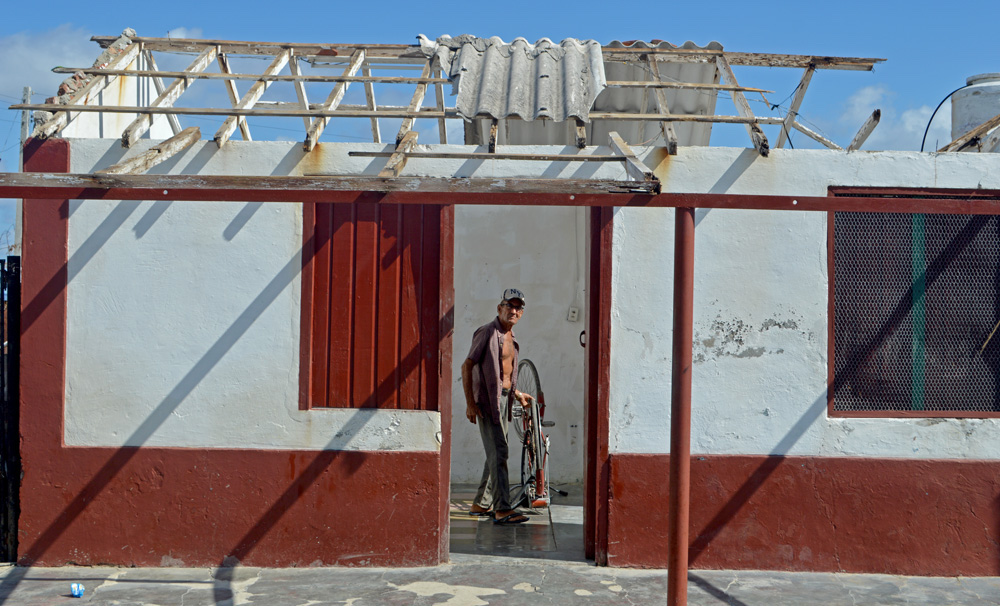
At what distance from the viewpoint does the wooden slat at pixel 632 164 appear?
4.55 meters

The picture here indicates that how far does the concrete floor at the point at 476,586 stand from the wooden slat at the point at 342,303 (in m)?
1.30

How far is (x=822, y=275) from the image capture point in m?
6.21

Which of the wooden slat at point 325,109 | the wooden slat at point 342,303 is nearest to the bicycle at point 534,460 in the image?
the wooden slat at point 342,303

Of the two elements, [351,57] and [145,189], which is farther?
[351,57]

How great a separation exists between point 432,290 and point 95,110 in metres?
2.67

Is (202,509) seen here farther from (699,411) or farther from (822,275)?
(822,275)

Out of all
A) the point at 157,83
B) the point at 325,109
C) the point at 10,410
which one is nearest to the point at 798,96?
the point at 325,109

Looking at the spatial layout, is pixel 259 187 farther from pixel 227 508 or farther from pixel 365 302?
pixel 227 508

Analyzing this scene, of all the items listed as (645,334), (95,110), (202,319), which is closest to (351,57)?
(95,110)

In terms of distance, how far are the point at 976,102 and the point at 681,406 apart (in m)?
6.28

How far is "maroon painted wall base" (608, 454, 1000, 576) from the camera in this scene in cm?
611

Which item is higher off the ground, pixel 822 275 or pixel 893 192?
pixel 893 192

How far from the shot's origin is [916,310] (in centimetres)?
631

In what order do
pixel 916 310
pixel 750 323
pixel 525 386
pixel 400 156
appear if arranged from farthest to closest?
pixel 525 386, pixel 916 310, pixel 750 323, pixel 400 156
